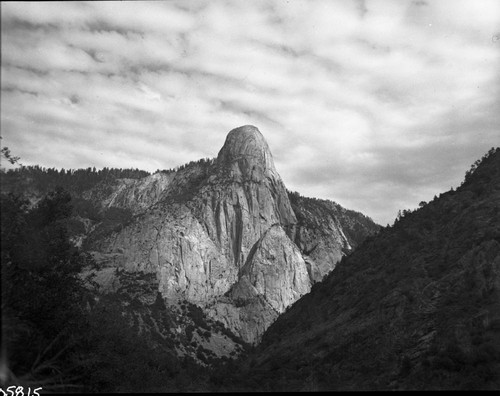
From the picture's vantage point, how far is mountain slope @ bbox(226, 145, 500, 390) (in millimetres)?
42750

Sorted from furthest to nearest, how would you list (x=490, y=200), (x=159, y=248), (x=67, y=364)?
(x=159, y=248), (x=490, y=200), (x=67, y=364)

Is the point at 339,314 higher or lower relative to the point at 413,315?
higher

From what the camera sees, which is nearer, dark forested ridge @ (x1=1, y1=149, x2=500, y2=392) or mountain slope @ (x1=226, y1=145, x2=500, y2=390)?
dark forested ridge @ (x1=1, y1=149, x2=500, y2=392)

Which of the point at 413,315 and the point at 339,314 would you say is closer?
the point at 413,315

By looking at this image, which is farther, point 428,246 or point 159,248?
point 159,248

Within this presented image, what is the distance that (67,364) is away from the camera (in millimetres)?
24609

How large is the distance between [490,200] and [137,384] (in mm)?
55810

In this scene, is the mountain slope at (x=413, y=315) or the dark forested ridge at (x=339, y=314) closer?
the dark forested ridge at (x=339, y=314)

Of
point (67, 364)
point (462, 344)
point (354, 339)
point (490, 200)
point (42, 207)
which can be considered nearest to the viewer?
point (67, 364)

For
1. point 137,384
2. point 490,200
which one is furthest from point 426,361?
point 490,200

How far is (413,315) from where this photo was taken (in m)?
56.8

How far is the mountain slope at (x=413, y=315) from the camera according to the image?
42750 mm

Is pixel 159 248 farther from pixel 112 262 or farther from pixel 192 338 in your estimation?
pixel 192 338

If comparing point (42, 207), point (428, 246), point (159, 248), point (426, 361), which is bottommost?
point (426, 361)
